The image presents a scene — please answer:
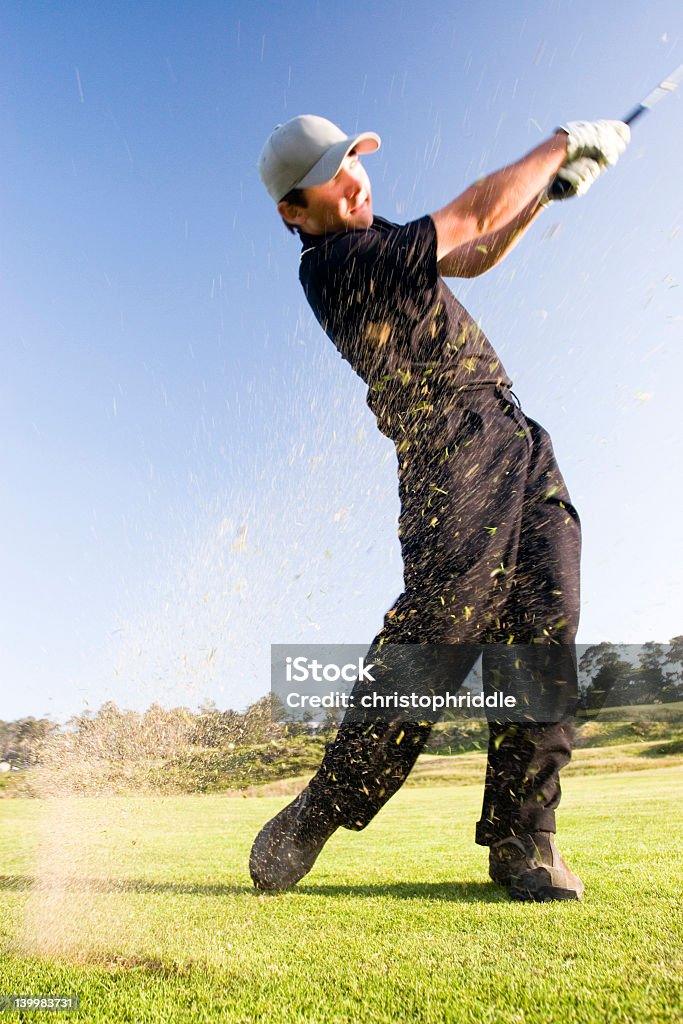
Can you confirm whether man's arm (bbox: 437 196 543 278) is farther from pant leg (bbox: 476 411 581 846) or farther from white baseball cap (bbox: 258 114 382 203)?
pant leg (bbox: 476 411 581 846)

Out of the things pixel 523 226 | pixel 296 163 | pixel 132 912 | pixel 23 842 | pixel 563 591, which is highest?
pixel 296 163

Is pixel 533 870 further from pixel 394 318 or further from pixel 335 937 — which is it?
pixel 394 318

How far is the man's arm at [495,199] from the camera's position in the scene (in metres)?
2.31

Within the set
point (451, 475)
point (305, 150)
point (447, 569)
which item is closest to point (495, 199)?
point (305, 150)

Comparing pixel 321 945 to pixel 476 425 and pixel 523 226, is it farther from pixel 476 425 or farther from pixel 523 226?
pixel 523 226

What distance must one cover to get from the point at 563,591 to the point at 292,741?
3.70 metres

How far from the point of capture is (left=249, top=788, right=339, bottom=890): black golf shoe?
7.82 feet

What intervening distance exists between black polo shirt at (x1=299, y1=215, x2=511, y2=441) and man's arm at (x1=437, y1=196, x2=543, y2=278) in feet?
0.27

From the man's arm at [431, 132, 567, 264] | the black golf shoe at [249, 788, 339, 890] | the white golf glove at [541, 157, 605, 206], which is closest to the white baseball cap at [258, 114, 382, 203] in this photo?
the man's arm at [431, 132, 567, 264]

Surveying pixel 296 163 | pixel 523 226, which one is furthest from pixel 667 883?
pixel 296 163

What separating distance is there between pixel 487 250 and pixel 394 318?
16.8 inches

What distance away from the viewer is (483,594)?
2.41m

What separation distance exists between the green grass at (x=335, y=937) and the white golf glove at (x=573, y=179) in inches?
84.4

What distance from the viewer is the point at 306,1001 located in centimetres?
138
